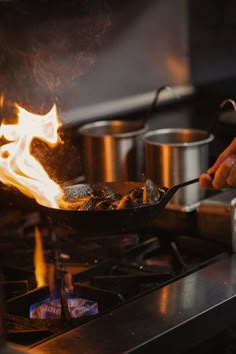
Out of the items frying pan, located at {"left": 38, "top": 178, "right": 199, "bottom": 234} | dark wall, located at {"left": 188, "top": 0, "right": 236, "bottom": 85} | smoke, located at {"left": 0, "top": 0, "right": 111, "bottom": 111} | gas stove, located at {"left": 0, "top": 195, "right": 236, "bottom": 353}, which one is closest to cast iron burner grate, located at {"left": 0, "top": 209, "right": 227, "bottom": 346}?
gas stove, located at {"left": 0, "top": 195, "right": 236, "bottom": 353}

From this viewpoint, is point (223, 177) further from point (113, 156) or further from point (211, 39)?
point (211, 39)

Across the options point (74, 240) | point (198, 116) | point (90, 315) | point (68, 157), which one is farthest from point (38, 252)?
point (198, 116)

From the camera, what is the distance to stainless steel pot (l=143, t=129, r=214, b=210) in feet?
5.40

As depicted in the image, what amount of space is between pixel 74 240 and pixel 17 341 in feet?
1.64

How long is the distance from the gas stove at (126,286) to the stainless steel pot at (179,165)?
4 centimetres

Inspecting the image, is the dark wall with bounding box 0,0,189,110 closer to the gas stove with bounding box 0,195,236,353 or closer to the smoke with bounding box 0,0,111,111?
the smoke with bounding box 0,0,111,111

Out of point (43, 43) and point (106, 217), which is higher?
point (43, 43)

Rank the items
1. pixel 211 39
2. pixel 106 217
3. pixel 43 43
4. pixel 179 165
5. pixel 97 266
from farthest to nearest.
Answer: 1. pixel 211 39
2. pixel 43 43
3. pixel 179 165
4. pixel 97 266
5. pixel 106 217

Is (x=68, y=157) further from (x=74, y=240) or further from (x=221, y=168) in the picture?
(x=221, y=168)

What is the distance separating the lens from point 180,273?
58.6 inches

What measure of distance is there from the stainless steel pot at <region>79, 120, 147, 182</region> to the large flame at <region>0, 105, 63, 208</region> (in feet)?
0.46

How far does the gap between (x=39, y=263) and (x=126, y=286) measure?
23 centimetres

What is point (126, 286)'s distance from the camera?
1425mm

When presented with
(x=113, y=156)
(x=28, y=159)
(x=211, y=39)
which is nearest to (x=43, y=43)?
(x=113, y=156)
